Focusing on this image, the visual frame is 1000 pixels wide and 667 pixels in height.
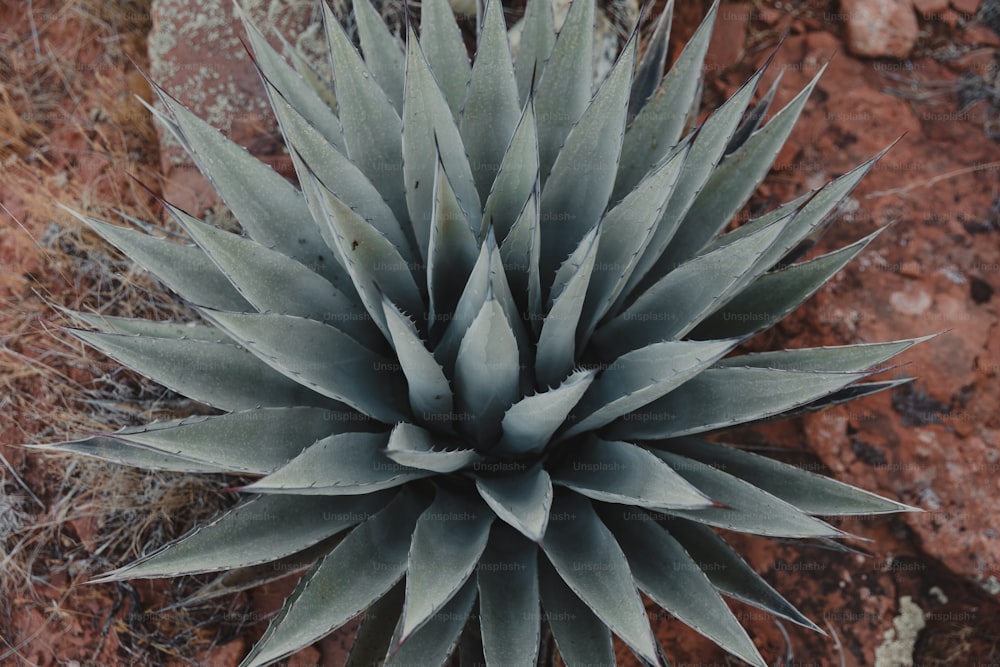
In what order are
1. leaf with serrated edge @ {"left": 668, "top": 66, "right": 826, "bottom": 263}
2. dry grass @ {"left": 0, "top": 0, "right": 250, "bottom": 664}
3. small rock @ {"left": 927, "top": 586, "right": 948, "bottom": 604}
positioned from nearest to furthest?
leaf with serrated edge @ {"left": 668, "top": 66, "right": 826, "bottom": 263} < dry grass @ {"left": 0, "top": 0, "right": 250, "bottom": 664} < small rock @ {"left": 927, "top": 586, "right": 948, "bottom": 604}

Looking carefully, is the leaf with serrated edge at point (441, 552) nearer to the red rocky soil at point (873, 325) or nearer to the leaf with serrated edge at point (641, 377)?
the leaf with serrated edge at point (641, 377)

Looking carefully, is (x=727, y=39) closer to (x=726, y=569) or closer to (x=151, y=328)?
(x=726, y=569)

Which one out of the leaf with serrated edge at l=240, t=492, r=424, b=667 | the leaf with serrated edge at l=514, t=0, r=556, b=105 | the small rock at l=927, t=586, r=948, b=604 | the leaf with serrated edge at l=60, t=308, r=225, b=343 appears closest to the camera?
the leaf with serrated edge at l=240, t=492, r=424, b=667

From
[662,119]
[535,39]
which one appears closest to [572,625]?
[662,119]

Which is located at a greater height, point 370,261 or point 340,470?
point 370,261

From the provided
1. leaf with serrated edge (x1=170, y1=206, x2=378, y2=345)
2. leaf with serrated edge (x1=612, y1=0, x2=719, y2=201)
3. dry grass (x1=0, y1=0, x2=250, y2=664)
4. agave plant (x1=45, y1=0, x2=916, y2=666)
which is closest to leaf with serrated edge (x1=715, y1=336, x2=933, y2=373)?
agave plant (x1=45, y1=0, x2=916, y2=666)

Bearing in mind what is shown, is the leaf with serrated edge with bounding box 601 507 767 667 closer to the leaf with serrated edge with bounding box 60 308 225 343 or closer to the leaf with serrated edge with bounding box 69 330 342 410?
the leaf with serrated edge with bounding box 69 330 342 410

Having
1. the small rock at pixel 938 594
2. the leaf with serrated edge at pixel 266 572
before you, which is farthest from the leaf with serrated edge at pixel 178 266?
the small rock at pixel 938 594
